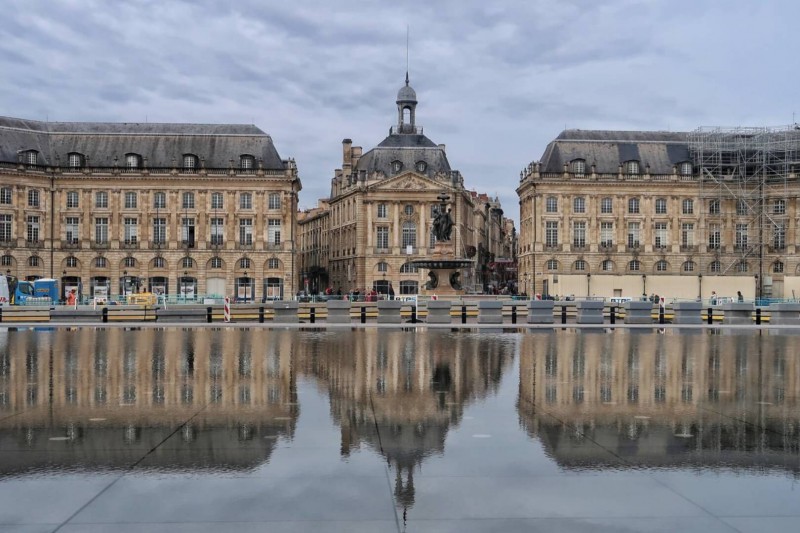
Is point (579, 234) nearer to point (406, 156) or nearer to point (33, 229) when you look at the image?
point (406, 156)

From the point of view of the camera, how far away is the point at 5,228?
81.7 meters

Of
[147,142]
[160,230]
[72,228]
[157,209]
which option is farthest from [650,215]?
[72,228]

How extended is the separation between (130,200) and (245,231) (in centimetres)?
1176

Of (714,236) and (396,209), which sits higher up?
(396,209)

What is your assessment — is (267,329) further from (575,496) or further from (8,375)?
(575,496)

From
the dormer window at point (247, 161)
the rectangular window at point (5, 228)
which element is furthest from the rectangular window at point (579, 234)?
the rectangular window at point (5, 228)

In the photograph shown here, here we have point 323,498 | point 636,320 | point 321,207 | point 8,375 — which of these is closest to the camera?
point 323,498

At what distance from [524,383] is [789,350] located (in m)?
11.8

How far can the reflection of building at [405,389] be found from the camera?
9666 mm

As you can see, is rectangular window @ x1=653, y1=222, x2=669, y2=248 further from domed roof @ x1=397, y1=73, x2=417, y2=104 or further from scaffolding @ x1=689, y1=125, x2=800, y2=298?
domed roof @ x1=397, y1=73, x2=417, y2=104

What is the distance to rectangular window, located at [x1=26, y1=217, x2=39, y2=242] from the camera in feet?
273

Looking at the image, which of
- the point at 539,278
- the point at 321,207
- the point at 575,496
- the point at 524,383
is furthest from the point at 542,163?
the point at 575,496

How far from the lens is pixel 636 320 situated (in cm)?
4109

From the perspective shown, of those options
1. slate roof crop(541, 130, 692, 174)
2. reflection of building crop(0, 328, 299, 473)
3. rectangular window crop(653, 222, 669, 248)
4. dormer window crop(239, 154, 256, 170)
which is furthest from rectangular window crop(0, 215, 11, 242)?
rectangular window crop(653, 222, 669, 248)
